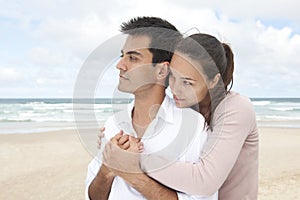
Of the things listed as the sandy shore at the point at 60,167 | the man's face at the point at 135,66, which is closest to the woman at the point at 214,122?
the man's face at the point at 135,66

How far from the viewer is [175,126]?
1.78 metres

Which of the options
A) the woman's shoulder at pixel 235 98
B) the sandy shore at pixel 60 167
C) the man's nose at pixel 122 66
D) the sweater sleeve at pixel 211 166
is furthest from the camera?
the sandy shore at pixel 60 167

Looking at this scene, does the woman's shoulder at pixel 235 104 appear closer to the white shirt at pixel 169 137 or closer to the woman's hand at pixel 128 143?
the white shirt at pixel 169 137

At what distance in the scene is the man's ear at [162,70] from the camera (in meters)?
1.81

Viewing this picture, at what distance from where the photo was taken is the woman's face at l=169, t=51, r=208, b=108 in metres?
1.78

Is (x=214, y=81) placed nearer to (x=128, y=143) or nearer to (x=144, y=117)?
(x=144, y=117)

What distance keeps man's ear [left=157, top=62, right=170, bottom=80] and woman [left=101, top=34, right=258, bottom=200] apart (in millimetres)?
34

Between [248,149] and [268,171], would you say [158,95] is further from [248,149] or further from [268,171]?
[268,171]

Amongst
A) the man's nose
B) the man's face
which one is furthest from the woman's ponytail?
the man's nose

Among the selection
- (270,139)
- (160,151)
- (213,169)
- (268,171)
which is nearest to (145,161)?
(160,151)

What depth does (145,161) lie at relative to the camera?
5.49 feet

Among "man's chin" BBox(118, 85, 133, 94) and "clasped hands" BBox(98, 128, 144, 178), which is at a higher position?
"man's chin" BBox(118, 85, 133, 94)

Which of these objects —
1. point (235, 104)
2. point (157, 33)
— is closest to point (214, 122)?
point (235, 104)

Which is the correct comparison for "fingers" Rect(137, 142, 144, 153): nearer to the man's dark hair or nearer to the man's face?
the man's face
